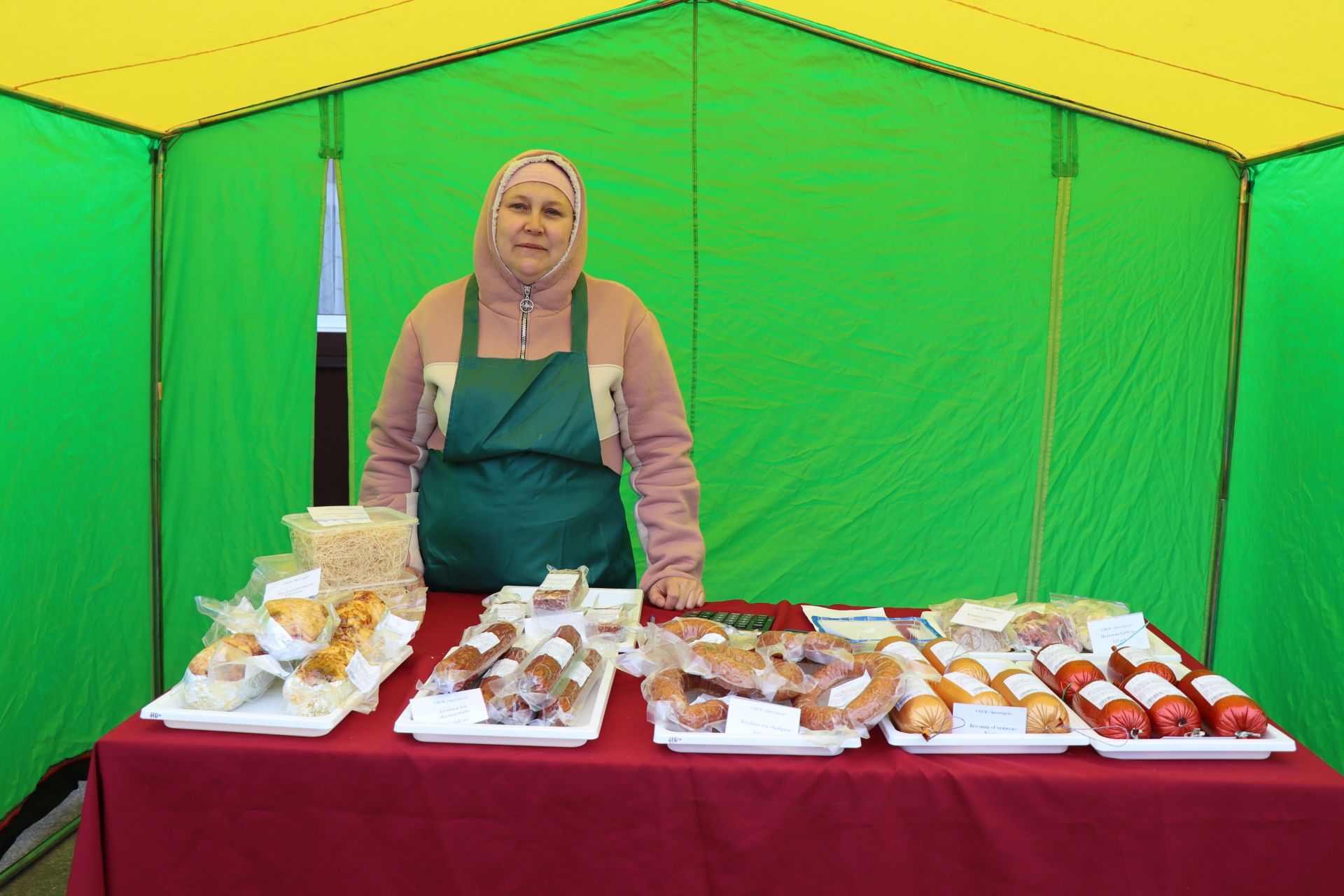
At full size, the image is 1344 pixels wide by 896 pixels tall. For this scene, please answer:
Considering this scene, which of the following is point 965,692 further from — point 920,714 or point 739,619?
point 739,619

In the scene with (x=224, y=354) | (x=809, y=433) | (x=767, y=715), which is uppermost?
(x=224, y=354)

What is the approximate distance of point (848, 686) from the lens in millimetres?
1355

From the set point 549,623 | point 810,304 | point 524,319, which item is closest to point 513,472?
point 524,319

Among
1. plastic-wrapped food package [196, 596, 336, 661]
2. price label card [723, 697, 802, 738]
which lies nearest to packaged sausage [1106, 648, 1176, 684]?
price label card [723, 697, 802, 738]

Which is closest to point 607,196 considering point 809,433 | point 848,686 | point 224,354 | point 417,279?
point 417,279

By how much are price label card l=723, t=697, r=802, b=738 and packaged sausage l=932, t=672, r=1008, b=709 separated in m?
0.23

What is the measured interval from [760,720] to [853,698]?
0.14 m

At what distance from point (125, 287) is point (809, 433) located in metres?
2.45

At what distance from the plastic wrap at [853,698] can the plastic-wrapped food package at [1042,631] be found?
344mm

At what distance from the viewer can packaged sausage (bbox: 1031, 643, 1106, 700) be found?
1415 millimetres

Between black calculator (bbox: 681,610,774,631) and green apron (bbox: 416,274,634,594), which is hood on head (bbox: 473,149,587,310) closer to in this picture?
green apron (bbox: 416,274,634,594)

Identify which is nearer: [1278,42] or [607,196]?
[1278,42]

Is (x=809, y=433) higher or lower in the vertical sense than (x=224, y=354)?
lower

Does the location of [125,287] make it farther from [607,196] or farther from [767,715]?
[767,715]
